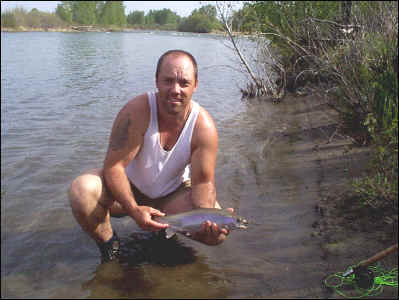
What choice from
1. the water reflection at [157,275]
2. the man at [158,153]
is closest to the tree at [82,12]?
the man at [158,153]

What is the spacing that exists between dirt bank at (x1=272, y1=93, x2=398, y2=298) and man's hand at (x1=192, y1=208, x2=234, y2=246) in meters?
1.01

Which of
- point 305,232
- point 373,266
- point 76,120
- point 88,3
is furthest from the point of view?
point 88,3

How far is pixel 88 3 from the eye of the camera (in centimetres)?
6550

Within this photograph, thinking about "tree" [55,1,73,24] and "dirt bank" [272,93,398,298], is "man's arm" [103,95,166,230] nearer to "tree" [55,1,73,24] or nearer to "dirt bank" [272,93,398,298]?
"dirt bank" [272,93,398,298]

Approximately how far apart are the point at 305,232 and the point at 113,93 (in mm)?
12093

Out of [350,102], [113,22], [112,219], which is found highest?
[113,22]

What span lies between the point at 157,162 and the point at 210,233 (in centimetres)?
86

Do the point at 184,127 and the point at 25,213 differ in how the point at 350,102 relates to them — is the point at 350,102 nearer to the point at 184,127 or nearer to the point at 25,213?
the point at 184,127

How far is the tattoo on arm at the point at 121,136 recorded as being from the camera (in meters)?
3.68

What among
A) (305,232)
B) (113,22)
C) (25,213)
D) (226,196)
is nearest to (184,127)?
(305,232)

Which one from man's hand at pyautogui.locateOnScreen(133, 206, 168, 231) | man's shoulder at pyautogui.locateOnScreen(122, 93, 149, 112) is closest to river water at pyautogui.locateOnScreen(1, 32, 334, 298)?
man's hand at pyautogui.locateOnScreen(133, 206, 168, 231)

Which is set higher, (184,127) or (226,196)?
(184,127)

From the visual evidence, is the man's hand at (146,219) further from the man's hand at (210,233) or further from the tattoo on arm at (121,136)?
the tattoo on arm at (121,136)

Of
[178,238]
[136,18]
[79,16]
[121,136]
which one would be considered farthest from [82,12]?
[136,18]
